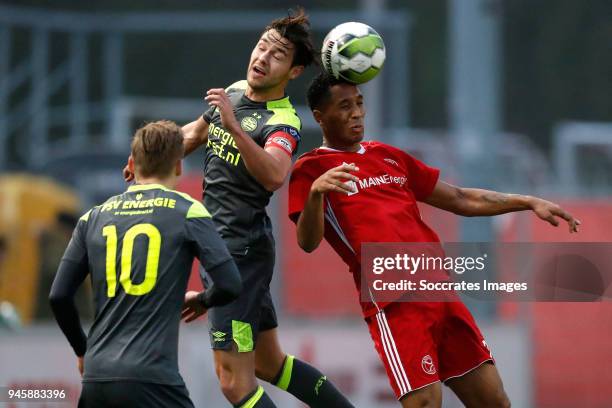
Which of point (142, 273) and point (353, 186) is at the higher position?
point (353, 186)

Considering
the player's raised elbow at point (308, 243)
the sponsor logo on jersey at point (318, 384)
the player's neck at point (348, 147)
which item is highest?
the player's neck at point (348, 147)

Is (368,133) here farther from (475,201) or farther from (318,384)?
(475,201)

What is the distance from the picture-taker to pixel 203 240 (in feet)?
18.4

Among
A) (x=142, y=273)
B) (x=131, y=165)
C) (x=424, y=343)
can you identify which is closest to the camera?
(x=142, y=273)

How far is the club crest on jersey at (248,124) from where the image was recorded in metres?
6.71

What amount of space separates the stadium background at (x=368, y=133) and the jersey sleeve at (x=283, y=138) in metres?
2.58

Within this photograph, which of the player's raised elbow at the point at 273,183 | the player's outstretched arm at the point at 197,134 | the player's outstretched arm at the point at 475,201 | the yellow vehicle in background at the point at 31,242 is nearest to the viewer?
the player's raised elbow at the point at 273,183

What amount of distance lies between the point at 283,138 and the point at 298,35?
577mm

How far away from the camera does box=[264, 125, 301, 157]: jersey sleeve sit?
654 cm

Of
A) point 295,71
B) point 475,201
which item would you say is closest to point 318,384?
point 475,201

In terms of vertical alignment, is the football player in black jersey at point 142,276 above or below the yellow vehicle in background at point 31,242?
above

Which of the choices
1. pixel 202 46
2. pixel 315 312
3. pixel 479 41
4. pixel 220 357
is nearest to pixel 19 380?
pixel 315 312

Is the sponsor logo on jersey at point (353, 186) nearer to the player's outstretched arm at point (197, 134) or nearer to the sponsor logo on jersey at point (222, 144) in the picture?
the sponsor logo on jersey at point (222, 144)

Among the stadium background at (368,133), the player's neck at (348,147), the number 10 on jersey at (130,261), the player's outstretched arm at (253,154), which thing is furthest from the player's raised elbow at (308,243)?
the stadium background at (368,133)
